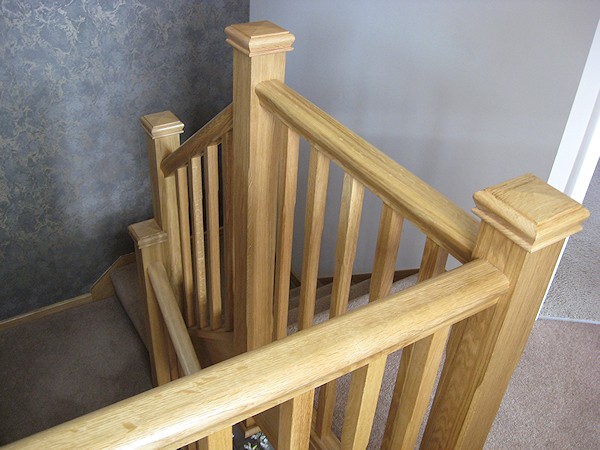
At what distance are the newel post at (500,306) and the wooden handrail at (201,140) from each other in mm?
929

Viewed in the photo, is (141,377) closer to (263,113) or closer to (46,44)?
(46,44)

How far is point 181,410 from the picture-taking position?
722 millimetres

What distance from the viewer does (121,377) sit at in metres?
3.28

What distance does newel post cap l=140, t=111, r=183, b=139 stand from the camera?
211cm

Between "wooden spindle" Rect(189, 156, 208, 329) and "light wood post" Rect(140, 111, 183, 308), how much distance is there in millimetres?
122

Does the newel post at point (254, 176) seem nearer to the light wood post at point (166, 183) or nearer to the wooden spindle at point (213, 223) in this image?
the wooden spindle at point (213, 223)

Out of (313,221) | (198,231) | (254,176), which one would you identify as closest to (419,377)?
(313,221)

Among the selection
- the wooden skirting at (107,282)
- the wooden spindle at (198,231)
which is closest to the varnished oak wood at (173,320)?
the wooden spindle at (198,231)

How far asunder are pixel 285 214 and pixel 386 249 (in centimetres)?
40

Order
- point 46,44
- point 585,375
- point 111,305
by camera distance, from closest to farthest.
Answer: point 585,375 → point 46,44 → point 111,305

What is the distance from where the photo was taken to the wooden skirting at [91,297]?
3.59 metres

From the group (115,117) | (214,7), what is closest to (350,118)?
(214,7)

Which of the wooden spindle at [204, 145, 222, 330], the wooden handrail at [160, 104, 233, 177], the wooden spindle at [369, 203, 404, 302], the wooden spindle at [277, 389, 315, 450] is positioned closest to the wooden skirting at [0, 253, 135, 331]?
the wooden spindle at [204, 145, 222, 330]

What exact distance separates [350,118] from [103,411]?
96.5 inches
